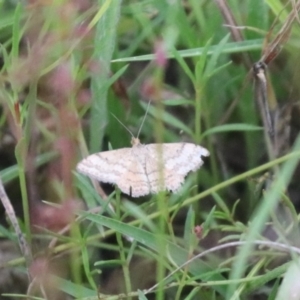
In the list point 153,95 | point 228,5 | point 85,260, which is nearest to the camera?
point 153,95

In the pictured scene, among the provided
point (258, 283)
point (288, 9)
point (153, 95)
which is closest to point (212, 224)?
point (258, 283)

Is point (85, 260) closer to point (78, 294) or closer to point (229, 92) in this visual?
point (78, 294)

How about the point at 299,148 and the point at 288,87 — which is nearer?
the point at 299,148

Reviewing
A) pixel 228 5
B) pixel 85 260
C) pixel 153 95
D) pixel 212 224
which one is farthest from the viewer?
pixel 228 5

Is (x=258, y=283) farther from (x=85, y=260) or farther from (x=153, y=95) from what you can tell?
(x=153, y=95)

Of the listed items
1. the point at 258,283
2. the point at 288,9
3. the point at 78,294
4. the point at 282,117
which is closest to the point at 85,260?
the point at 78,294

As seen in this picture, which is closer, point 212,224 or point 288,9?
point 212,224

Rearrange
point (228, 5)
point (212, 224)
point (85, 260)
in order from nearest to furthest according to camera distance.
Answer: point (85, 260) < point (212, 224) < point (228, 5)

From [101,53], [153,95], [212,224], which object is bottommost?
[212,224]

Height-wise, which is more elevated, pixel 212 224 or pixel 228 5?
pixel 228 5
